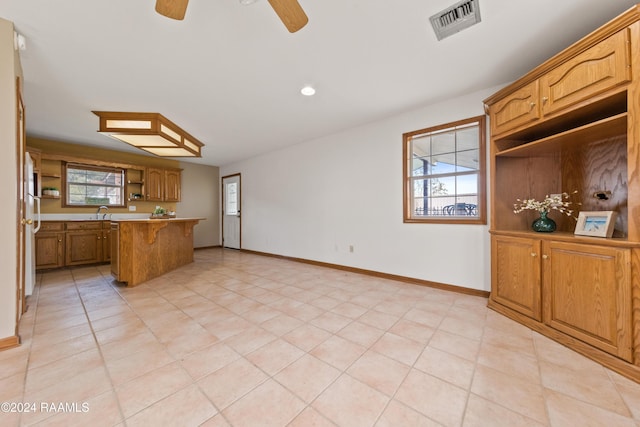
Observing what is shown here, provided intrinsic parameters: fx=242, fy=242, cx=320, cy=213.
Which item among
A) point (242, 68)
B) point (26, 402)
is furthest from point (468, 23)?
point (26, 402)

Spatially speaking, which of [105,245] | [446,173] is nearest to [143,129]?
[105,245]

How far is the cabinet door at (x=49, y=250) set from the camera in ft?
13.6

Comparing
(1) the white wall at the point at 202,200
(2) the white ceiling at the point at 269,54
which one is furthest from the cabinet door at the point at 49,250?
(1) the white wall at the point at 202,200

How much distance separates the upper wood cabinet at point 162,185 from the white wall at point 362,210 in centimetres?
196

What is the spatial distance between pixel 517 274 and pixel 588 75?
1658 millimetres

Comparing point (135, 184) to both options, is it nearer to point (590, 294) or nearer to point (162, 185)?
point (162, 185)

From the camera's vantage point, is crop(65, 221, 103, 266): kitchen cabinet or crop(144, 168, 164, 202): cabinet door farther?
crop(144, 168, 164, 202): cabinet door

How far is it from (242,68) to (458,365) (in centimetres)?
311

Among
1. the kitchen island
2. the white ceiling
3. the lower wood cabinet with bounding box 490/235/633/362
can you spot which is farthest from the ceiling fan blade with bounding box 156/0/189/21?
the lower wood cabinet with bounding box 490/235/633/362

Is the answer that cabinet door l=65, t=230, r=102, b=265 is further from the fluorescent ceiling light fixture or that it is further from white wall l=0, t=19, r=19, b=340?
white wall l=0, t=19, r=19, b=340

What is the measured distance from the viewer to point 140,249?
3527 millimetres

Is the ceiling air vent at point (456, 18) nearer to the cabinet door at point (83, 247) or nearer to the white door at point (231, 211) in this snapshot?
the white door at point (231, 211)

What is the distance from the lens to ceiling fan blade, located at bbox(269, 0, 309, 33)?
136cm

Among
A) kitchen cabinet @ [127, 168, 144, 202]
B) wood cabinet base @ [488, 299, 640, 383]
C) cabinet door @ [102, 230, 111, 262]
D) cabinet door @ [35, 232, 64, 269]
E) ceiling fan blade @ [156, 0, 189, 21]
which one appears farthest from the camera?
kitchen cabinet @ [127, 168, 144, 202]
